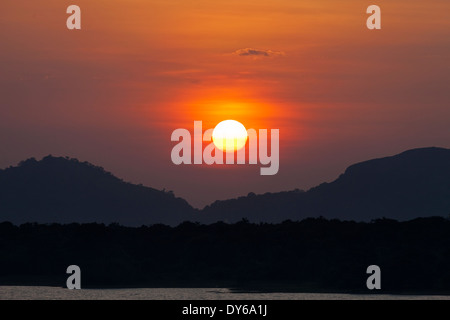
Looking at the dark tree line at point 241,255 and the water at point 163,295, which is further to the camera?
the dark tree line at point 241,255

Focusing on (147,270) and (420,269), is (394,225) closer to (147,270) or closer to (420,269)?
(420,269)

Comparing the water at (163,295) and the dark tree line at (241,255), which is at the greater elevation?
the dark tree line at (241,255)

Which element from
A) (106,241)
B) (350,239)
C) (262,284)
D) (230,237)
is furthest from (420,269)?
(106,241)
